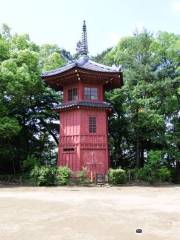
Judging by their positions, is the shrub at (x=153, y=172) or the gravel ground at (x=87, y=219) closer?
the gravel ground at (x=87, y=219)

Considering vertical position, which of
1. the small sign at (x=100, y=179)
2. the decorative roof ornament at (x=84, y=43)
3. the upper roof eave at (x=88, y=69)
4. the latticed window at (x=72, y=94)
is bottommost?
the small sign at (x=100, y=179)

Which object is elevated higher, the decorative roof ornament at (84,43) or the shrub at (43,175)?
the decorative roof ornament at (84,43)

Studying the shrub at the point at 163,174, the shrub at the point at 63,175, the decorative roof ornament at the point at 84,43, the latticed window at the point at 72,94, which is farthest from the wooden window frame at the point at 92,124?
the decorative roof ornament at the point at 84,43

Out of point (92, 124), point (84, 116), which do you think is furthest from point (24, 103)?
point (92, 124)

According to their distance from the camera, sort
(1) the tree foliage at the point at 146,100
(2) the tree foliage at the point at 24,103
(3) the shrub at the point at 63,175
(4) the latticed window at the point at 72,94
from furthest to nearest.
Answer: (1) the tree foliage at the point at 146,100 < (4) the latticed window at the point at 72,94 < (2) the tree foliage at the point at 24,103 < (3) the shrub at the point at 63,175

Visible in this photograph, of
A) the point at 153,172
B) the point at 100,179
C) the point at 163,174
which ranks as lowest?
the point at 100,179

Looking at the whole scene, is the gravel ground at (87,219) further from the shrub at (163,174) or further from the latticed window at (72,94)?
the latticed window at (72,94)

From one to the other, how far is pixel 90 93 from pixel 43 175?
7685 millimetres

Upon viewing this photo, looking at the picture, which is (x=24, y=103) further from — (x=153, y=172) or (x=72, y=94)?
(x=153, y=172)

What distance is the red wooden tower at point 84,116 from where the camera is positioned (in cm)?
2627

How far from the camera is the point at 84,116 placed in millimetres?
26859

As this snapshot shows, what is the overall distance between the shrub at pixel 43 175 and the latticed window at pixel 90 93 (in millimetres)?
6567

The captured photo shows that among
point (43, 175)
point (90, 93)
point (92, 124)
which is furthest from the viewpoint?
point (90, 93)

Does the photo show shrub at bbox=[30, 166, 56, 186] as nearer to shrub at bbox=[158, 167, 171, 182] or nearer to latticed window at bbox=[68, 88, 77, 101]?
latticed window at bbox=[68, 88, 77, 101]
